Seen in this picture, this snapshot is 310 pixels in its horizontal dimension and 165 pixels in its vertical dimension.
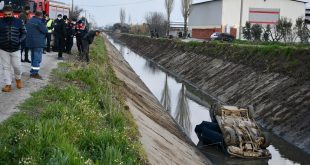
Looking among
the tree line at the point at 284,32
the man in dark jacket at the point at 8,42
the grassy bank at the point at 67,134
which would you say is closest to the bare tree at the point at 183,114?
the man in dark jacket at the point at 8,42

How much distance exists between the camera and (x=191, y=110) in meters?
28.0

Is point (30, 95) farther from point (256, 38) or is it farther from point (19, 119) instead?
point (256, 38)

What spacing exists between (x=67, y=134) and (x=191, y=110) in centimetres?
2067

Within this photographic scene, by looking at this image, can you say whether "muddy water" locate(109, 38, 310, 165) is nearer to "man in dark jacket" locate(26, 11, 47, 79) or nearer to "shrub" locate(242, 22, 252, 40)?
"man in dark jacket" locate(26, 11, 47, 79)

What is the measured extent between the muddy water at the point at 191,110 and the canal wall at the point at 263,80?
632 mm

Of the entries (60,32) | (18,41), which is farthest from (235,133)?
(60,32)

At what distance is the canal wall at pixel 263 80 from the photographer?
2091 centimetres

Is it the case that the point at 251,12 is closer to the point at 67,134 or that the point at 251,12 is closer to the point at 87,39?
the point at 87,39

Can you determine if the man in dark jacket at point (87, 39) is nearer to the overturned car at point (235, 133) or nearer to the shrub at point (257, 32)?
the overturned car at point (235, 133)

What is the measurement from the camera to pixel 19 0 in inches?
1055

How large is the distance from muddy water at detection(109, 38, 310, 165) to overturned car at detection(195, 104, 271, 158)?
30 cm

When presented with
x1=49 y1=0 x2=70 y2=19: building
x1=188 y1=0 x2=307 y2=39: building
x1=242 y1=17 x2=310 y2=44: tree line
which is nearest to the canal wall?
x1=242 y1=17 x2=310 y2=44: tree line

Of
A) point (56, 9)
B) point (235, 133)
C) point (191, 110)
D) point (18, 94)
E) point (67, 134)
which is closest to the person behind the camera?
point (67, 134)

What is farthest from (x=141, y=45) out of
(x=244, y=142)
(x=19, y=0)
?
(x=244, y=142)
